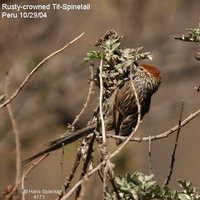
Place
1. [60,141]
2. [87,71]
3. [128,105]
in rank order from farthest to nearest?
[87,71]
[128,105]
[60,141]

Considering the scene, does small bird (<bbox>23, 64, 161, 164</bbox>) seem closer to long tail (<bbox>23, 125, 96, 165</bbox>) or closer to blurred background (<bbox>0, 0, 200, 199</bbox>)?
long tail (<bbox>23, 125, 96, 165</bbox>)

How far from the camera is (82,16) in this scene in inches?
297

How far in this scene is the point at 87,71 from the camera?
7.32 meters

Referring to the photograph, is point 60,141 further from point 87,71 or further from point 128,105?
point 87,71

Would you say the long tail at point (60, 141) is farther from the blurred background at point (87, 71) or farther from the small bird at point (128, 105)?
the blurred background at point (87, 71)

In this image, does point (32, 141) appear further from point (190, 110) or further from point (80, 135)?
point (80, 135)

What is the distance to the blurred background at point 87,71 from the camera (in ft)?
21.4

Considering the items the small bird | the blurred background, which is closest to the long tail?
the small bird

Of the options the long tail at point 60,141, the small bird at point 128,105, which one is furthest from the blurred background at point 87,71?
the long tail at point 60,141

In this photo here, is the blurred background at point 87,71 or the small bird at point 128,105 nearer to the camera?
the small bird at point 128,105

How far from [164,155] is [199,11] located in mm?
1424

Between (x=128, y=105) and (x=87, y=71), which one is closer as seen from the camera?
(x=128, y=105)

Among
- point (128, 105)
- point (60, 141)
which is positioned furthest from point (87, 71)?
point (60, 141)

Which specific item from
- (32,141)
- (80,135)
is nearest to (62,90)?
(32,141)
